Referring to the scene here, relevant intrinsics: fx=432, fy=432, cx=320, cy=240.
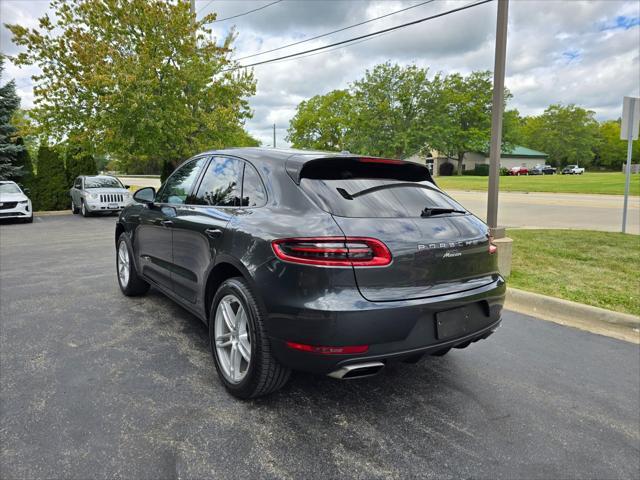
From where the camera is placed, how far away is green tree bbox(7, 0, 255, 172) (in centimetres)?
1603

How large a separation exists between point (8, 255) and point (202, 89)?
11904 mm

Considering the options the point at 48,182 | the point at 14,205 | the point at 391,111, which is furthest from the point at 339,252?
the point at 391,111

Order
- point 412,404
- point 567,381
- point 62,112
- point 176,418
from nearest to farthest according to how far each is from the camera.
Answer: point 176,418, point 412,404, point 567,381, point 62,112

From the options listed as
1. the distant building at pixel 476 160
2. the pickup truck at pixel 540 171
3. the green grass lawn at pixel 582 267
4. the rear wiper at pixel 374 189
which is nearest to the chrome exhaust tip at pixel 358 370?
the rear wiper at pixel 374 189

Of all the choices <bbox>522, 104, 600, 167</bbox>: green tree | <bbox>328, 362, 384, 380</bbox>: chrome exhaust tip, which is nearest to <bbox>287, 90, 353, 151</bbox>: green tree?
<bbox>522, 104, 600, 167</bbox>: green tree

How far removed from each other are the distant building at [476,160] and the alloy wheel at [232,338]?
65.3m

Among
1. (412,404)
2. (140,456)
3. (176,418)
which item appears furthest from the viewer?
(412,404)

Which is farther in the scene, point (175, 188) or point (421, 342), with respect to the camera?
point (175, 188)

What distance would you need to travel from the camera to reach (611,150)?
92.9 meters

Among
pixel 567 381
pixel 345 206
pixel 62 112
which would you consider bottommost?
pixel 567 381

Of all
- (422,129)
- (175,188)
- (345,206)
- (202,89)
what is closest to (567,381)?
(345,206)

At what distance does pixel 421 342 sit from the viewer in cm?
247

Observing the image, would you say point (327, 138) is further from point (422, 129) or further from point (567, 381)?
point (567, 381)

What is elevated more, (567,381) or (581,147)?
(581,147)
